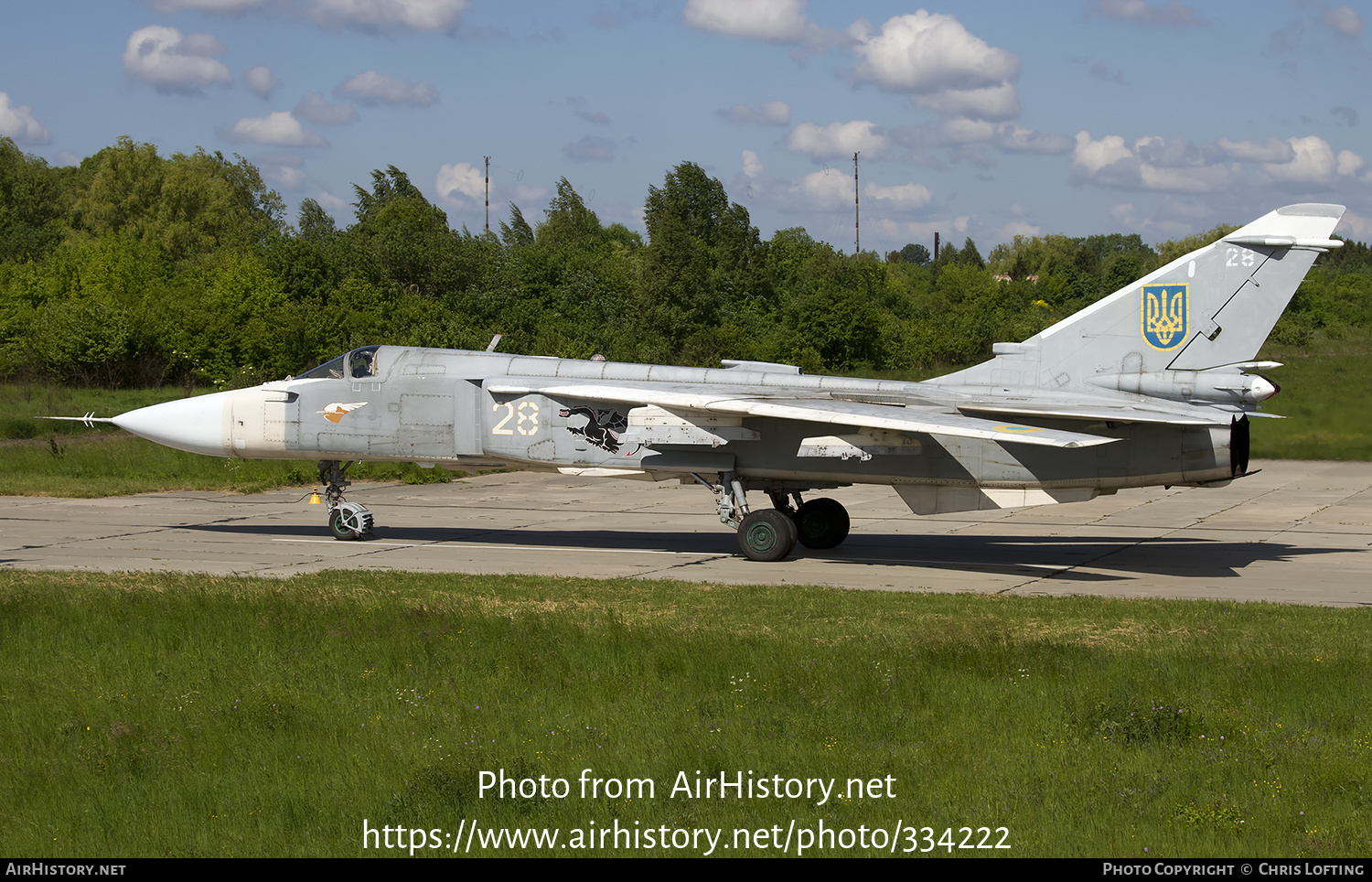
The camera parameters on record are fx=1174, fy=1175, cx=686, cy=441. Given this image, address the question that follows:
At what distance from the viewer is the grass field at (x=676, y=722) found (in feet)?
21.9

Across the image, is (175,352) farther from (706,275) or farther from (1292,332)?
(1292,332)

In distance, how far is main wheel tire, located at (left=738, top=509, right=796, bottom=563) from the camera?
1678cm

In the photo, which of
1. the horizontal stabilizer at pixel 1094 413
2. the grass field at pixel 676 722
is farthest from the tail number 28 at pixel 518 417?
the horizontal stabilizer at pixel 1094 413

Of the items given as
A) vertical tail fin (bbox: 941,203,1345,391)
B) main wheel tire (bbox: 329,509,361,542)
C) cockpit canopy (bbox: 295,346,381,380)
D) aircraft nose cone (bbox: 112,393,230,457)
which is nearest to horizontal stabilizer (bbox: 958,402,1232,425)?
vertical tail fin (bbox: 941,203,1345,391)

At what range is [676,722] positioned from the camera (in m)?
8.46

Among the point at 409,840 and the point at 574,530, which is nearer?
the point at 409,840

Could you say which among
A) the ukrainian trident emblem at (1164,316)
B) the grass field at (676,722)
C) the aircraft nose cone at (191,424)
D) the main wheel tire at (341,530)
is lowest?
the grass field at (676,722)

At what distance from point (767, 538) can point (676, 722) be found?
8.47 m

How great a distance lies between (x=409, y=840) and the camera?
659cm

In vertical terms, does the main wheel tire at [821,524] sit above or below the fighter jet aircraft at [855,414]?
below

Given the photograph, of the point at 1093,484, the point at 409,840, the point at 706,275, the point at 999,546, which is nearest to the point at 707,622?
the point at 409,840

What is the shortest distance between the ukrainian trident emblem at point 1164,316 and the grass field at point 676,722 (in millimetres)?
4424

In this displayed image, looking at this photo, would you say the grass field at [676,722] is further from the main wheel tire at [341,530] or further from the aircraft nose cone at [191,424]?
the main wheel tire at [341,530]

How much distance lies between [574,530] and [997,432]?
28.6 feet
